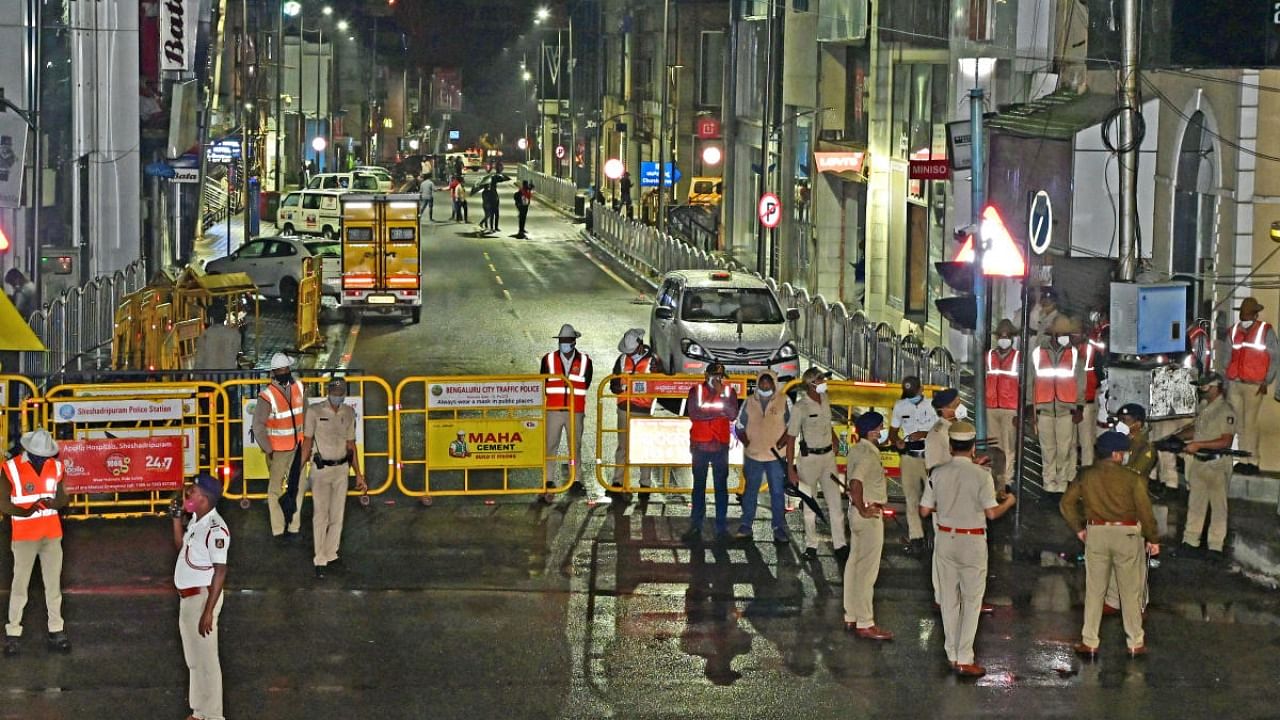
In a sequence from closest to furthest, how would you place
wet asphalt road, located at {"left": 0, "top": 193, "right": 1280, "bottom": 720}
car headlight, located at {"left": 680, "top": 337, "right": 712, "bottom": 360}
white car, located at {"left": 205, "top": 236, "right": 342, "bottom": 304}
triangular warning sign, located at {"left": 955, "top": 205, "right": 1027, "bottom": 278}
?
wet asphalt road, located at {"left": 0, "top": 193, "right": 1280, "bottom": 720}
triangular warning sign, located at {"left": 955, "top": 205, "right": 1027, "bottom": 278}
car headlight, located at {"left": 680, "top": 337, "right": 712, "bottom": 360}
white car, located at {"left": 205, "top": 236, "right": 342, "bottom": 304}

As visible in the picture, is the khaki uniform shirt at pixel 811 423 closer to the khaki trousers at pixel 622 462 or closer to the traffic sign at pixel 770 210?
the khaki trousers at pixel 622 462


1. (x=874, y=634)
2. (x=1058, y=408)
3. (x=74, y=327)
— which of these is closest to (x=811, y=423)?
(x=874, y=634)

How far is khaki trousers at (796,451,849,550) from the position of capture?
16.5 metres

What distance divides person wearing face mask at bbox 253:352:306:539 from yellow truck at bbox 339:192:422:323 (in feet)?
59.3

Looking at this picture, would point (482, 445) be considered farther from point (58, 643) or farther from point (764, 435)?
point (58, 643)

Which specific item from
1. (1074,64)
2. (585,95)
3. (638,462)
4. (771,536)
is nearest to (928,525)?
(771,536)

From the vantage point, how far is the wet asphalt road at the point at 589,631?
12461mm

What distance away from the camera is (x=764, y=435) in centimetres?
1702

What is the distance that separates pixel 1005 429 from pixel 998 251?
78.5 inches

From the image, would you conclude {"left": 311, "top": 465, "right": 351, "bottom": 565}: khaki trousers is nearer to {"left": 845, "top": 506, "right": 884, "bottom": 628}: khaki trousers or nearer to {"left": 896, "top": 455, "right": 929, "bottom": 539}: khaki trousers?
{"left": 845, "top": 506, "right": 884, "bottom": 628}: khaki trousers

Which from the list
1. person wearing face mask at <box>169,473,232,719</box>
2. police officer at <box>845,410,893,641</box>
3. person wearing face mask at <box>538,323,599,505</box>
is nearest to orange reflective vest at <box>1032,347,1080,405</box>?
person wearing face mask at <box>538,323,599,505</box>

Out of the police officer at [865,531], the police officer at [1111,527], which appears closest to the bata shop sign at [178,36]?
the police officer at [865,531]

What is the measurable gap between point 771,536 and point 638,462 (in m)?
2.17

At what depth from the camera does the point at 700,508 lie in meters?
17.8
